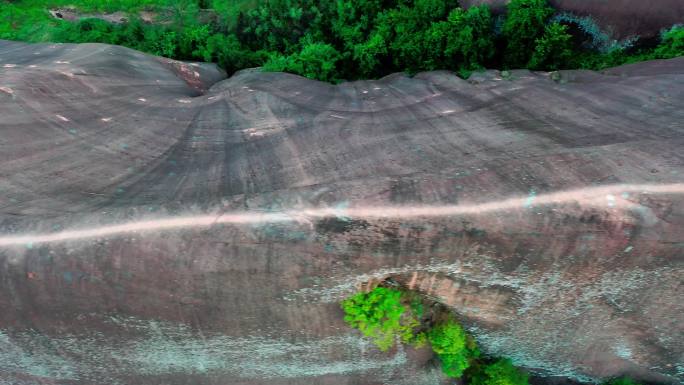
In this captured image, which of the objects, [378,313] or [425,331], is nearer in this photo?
[378,313]

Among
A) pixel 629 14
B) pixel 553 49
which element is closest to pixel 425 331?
pixel 553 49

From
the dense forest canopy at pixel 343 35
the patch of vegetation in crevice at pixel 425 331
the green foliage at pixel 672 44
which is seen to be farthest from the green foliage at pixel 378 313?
the green foliage at pixel 672 44

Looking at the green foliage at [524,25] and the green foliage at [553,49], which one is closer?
the green foliage at [553,49]

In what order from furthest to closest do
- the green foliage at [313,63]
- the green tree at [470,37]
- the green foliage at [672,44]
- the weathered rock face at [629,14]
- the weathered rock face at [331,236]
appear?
1. the green foliage at [313,63]
2. the green tree at [470,37]
3. the weathered rock face at [629,14]
4. the green foliage at [672,44]
5. the weathered rock face at [331,236]

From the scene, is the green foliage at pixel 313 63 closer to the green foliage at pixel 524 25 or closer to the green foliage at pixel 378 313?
the green foliage at pixel 524 25

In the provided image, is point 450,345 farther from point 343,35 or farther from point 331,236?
point 343,35

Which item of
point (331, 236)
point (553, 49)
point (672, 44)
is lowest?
point (331, 236)
